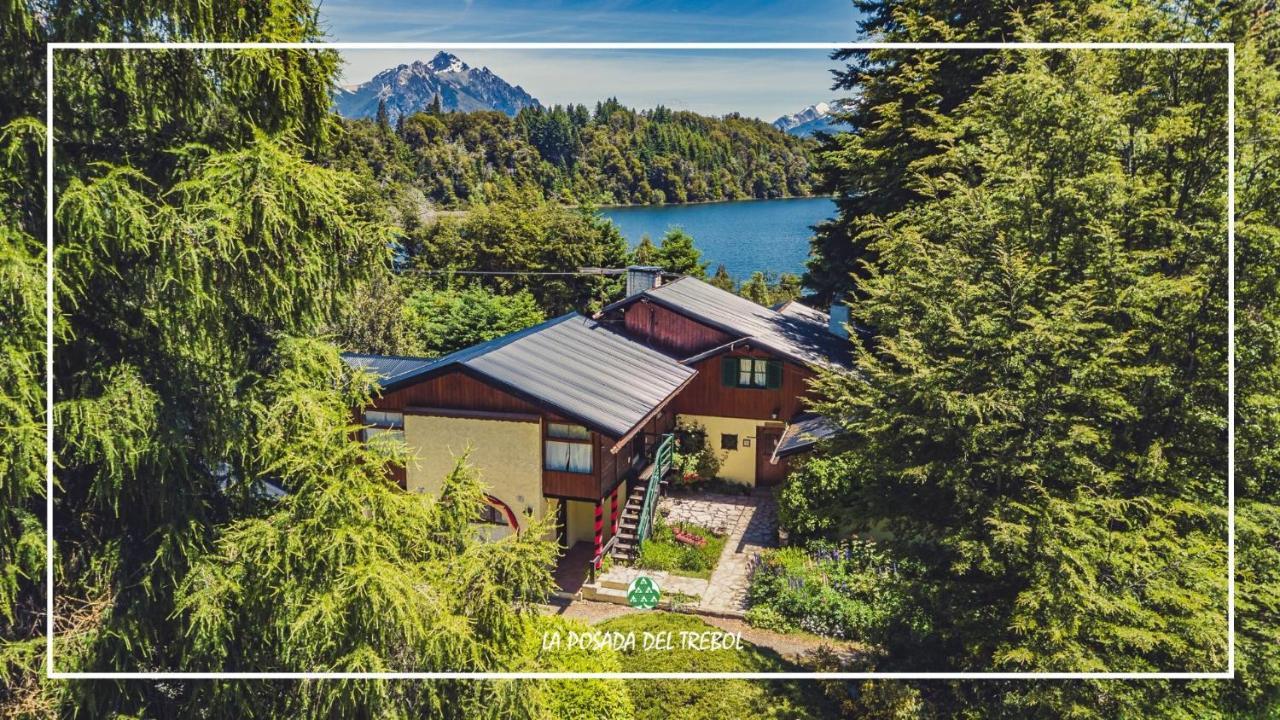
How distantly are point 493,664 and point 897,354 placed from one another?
5.31 meters

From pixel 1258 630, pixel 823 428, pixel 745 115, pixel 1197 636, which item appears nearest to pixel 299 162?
pixel 745 115

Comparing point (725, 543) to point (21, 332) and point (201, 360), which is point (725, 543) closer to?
point (201, 360)

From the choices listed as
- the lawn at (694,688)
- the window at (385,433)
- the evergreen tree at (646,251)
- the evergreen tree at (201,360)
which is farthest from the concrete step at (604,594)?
the evergreen tree at (646,251)

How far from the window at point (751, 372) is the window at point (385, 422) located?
3.67 meters

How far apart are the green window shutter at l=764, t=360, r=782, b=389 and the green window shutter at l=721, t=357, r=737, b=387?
→ 1.28m

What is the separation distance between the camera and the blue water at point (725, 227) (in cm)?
832

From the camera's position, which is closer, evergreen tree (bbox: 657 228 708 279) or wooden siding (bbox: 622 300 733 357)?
evergreen tree (bbox: 657 228 708 279)

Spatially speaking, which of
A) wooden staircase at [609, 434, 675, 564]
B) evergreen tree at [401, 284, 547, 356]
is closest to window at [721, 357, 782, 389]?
wooden staircase at [609, 434, 675, 564]

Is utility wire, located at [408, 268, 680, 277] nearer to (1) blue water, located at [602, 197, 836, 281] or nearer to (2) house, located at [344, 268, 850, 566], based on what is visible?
(2) house, located at [344, 268, 850, 566]

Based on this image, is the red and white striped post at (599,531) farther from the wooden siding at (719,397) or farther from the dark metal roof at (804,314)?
the dark metal roof at (804,314)

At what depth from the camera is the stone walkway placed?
938 cm

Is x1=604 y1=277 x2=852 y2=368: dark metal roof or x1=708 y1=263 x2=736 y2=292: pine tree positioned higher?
x1=708 y1=263 x2=736 y2=292: pine tree

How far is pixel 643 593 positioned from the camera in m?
8.05

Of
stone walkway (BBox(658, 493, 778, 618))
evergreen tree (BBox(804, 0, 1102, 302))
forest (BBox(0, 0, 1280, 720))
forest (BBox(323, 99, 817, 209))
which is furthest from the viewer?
evergreen tree (BBox(804, 0, 1102, 302))
